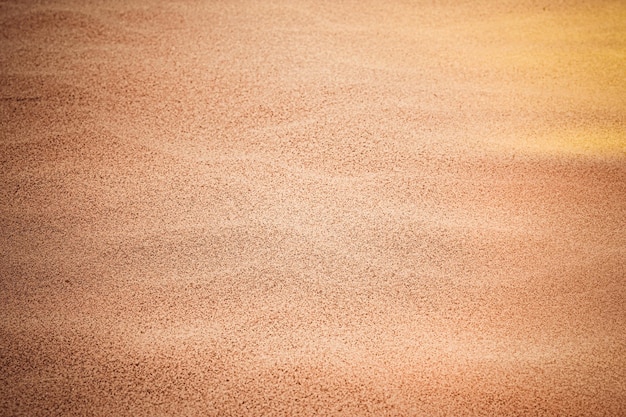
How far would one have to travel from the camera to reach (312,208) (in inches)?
56.1

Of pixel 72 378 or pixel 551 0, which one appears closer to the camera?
pixel 72 378

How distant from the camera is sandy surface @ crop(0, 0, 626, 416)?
1122mm

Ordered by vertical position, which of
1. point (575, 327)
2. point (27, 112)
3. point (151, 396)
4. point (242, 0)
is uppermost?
point (242, 0)

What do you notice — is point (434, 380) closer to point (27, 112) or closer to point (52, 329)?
point (52, 329)

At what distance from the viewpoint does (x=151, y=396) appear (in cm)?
109

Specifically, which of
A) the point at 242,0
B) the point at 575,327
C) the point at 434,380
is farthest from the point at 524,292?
the point at 242,0

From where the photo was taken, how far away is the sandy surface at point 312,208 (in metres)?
1.12

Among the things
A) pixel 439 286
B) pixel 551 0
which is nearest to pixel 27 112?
pixel 439 286

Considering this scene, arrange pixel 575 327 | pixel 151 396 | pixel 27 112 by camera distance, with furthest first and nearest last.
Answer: pixel 27 112, pixel 575 327, pixel 151 396

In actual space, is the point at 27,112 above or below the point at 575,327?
above

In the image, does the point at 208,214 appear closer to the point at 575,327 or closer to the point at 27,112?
the point at 27,112

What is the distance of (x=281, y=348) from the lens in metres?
1.15

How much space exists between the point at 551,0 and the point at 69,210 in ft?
6.90

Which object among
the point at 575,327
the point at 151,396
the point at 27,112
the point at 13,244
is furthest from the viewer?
the point at 27,112
